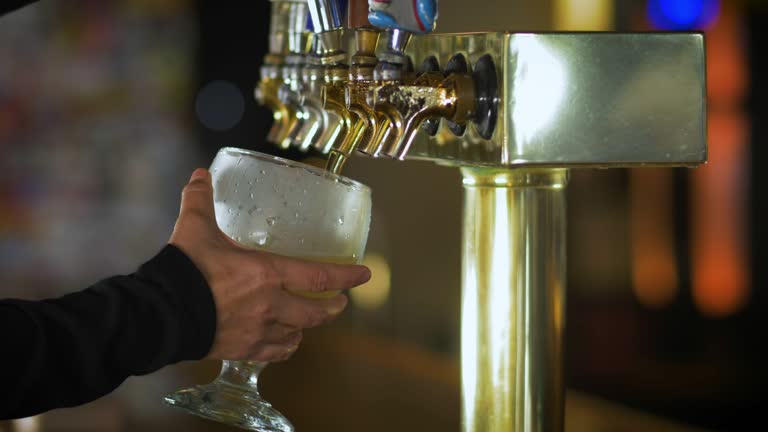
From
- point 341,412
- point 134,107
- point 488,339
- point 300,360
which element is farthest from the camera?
point 134,107

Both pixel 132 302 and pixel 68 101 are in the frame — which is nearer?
pixel 132 302

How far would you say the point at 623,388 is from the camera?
3.45 metres

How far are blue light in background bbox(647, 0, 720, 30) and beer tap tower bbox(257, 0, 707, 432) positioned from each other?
2896 mm

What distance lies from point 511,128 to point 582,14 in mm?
2904

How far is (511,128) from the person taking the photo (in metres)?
0.70

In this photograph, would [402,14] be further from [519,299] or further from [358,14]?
[519,299]

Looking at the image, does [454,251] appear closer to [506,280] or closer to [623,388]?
[623,388]

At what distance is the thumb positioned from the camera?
0.74 metres

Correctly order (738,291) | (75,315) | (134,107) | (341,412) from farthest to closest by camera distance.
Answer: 1. (134,107)
2. (738,291)
3. (341,412)
4. (75,315)

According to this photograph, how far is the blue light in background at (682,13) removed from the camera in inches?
136

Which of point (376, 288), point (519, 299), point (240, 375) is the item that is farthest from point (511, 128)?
point (376, 288)

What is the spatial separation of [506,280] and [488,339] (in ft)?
0.19

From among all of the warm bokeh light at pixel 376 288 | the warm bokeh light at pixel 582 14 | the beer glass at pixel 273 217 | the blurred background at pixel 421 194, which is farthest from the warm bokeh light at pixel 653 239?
the beer glass at pixel 273 217

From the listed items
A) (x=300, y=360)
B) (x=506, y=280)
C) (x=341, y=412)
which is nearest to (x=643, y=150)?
(x=506, y=280)
